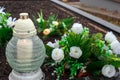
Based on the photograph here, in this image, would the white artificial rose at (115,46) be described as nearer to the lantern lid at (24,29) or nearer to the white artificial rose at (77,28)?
the white artificial rose at (77,28)

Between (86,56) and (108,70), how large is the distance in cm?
20

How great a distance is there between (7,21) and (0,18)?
0.25ft

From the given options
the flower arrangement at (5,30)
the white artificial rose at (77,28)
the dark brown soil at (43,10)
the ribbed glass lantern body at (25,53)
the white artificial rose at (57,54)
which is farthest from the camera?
the dark brown soil at (43,10)

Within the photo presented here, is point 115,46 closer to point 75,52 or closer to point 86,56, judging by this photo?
point 86,56

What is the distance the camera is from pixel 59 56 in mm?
2115

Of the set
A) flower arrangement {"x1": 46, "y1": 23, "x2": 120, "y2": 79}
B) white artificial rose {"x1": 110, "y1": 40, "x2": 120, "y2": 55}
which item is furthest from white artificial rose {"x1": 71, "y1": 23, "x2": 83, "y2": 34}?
white artificial rose {"x1": 110, "y1": 40, "x2": 120, "y2": 55}

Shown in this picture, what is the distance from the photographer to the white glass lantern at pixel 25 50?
1.92m

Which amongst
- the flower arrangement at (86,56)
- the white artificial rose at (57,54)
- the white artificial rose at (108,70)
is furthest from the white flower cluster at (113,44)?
the white artificial rose at (57,54)

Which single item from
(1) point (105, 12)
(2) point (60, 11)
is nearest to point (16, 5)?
(2) point (60, 11)

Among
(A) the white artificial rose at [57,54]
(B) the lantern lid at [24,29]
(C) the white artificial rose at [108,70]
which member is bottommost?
(C) the white artificial rose at [108,70]

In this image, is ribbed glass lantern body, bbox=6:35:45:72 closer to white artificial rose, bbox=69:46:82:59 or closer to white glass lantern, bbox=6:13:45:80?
white glass lantern, bbox=6:13:45:80

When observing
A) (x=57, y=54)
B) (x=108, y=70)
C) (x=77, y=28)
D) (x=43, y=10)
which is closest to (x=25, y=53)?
(x=57, y=54)

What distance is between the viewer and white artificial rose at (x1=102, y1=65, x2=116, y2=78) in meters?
2.16

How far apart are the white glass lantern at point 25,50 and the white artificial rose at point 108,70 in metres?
0.49
